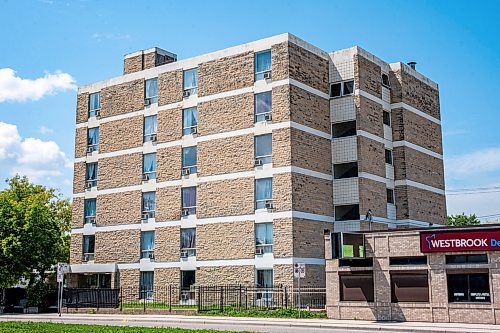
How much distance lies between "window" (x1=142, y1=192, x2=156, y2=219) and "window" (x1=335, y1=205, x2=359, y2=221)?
1270cm

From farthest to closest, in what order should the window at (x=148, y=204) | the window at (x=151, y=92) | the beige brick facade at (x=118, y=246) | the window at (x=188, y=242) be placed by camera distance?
1. the window at (x=151, y=92)
2. the beige brick facade at (x=118, y=246)
3. the window at (x=148, y=204)
4. the window at (x=188, y=242)

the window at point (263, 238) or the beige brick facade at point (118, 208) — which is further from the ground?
the beige brick facade at point (118, 208)

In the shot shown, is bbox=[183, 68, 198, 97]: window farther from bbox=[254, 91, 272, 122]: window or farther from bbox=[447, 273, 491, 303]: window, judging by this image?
bbox=[447, 273, 491, 303]: window

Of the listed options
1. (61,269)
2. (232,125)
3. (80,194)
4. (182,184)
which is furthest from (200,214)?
(80,194)

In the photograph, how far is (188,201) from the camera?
4316cm

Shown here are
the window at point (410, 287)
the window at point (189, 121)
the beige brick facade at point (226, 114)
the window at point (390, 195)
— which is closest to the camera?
the window at point (410, 287)

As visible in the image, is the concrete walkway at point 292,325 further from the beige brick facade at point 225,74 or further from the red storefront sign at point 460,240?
the beige brick facade at point 225,74

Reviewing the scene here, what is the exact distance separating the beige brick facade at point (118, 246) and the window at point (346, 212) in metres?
13.9

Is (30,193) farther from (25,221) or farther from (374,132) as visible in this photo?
(374,132)

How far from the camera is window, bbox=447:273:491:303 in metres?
27.4

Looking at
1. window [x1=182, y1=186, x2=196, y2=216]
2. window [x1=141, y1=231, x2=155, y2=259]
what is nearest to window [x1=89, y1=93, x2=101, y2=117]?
window [x1=141, y1=231, x2=155, y2=259]

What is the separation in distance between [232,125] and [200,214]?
6156 millimetres

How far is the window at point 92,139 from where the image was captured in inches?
1955

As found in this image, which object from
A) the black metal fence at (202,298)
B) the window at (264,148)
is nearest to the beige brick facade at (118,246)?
the black metal fence at (202,298)
